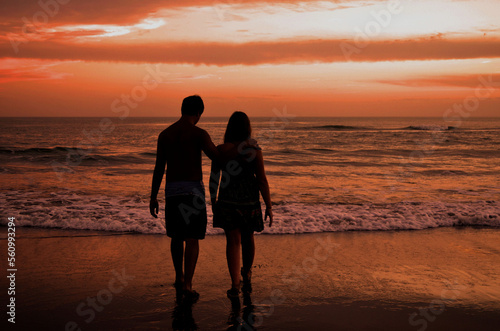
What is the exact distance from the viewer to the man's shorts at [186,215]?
4.15m

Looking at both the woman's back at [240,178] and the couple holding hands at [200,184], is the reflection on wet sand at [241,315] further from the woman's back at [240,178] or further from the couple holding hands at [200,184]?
the woman's back at [240,178]

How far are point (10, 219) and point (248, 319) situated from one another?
A: 607cm

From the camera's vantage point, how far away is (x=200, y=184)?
13.9 feet

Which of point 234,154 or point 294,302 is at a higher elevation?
point 234,154

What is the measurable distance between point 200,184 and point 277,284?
1526mm

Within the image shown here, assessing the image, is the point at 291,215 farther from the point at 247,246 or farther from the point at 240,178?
the point at 240,178

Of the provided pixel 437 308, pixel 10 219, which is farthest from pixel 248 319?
pixel 10 219

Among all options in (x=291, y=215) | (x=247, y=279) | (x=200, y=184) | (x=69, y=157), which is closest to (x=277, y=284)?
(x=247, y=279)

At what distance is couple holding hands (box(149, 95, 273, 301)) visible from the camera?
4.15 m

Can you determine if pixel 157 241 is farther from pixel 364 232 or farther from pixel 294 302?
pixel 364 232

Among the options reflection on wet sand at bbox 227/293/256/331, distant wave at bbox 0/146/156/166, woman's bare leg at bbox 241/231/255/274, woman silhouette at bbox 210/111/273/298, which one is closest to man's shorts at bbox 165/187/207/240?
woman silhouette at bbox 210/111/273/298

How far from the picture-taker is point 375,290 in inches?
182

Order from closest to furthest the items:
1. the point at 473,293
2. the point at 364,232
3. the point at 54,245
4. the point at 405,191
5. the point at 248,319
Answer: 1. the point at 248,319
2. the point at 473,293
3. the point at 54,245
4. the point at 364,232
5. the point at 405,191

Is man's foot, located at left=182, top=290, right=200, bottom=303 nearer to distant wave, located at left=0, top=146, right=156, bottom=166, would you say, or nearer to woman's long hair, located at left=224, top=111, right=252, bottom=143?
woman's long hair, located at left=224, top=111, right=252, bottom=143
